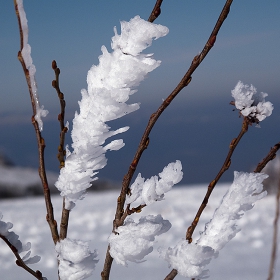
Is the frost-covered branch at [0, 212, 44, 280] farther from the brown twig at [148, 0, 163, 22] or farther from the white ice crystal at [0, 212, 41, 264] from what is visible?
the brown twig at [148, 0, 163, 22]

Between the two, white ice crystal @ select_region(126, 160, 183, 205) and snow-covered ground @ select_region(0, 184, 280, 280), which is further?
snow-covered ground @ select_region(0, 184, 280, 280)

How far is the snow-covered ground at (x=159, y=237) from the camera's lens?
2818 mm

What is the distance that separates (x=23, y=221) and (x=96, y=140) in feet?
14.0

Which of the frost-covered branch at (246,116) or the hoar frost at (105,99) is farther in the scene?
the frost-covered branch at (246,116)

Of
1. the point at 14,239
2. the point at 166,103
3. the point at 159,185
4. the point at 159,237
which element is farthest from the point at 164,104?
the point at 159,237

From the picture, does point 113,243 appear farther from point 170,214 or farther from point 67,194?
point 170,214

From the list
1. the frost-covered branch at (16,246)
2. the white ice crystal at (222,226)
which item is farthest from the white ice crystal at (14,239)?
the white ice crystal at (222,226)

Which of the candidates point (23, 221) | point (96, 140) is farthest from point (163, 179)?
point (23, 221)

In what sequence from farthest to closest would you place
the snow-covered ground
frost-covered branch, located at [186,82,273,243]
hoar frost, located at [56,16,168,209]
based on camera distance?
the snow-covered ground, frost-covered branch, located at [186,82,273,243], hoar frost, located at [56,16,168,209]

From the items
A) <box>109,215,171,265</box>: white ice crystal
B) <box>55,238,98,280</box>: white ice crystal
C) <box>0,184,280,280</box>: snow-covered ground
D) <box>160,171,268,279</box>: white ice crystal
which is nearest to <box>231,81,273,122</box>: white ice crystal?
<box>160,171,268,279</box>: white ice crystal

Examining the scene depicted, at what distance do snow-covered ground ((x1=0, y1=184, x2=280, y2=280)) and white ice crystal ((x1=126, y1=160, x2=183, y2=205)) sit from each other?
6.23 feet

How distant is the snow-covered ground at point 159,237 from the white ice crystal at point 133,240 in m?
1.86

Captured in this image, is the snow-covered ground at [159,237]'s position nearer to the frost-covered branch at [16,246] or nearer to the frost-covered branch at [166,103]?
the frost-covered branch at [16,246]

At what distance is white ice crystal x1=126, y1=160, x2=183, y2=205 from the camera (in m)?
0.61
